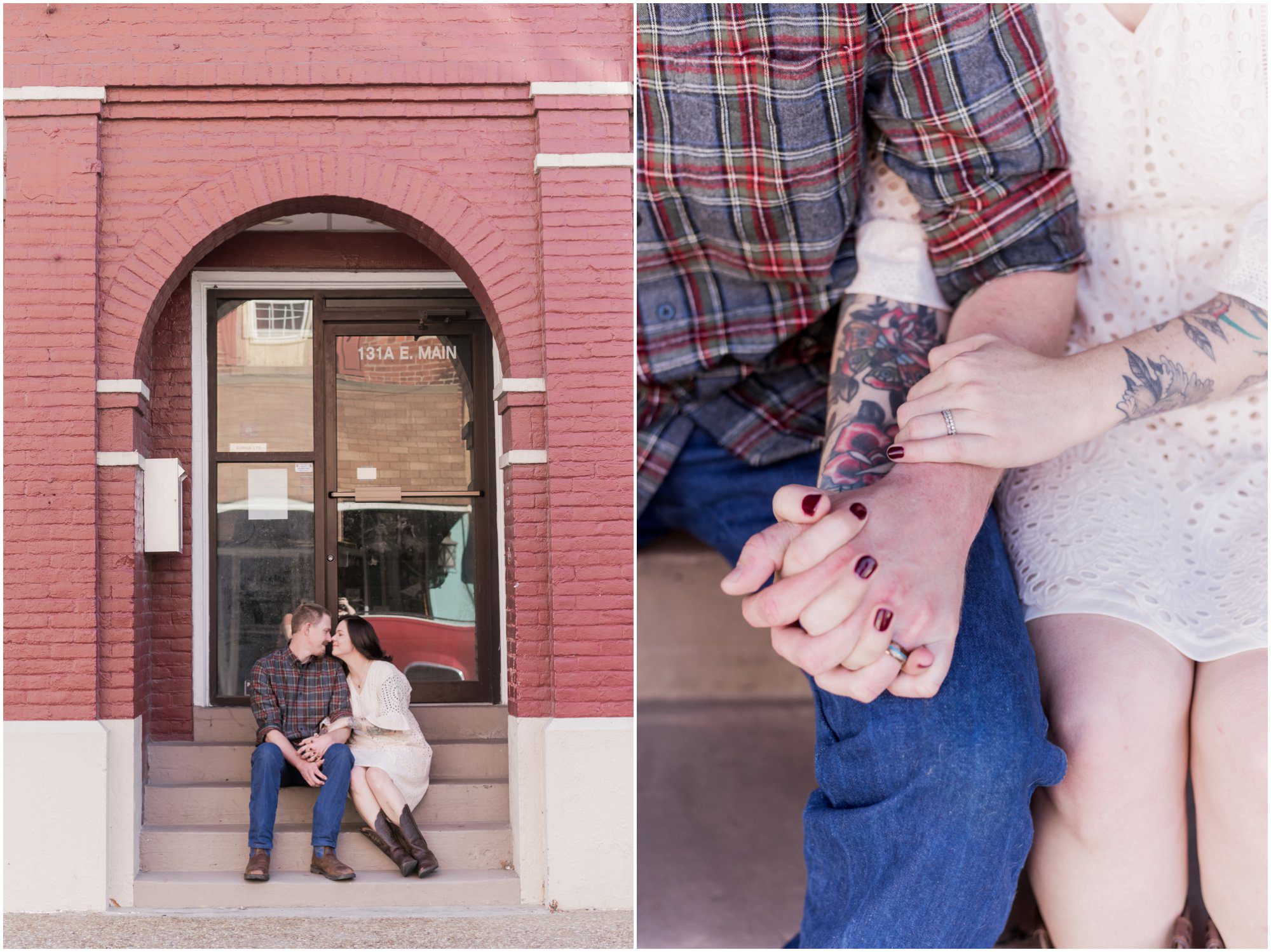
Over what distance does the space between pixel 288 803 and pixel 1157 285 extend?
1.80 m

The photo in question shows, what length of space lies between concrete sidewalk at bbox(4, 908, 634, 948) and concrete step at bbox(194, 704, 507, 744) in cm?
32

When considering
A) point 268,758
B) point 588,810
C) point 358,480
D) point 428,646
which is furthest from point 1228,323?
point 268,758

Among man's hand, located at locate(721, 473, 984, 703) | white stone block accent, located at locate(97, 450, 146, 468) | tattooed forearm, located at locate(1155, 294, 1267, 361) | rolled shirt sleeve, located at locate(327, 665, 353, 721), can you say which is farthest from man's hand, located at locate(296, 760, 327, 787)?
tattooed forearm, located at locate(1155, 294, 1267, 361)

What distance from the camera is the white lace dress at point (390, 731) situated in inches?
65.5

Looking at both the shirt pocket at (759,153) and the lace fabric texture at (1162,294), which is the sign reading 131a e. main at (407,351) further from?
the lace fabric texture at (1162,294)

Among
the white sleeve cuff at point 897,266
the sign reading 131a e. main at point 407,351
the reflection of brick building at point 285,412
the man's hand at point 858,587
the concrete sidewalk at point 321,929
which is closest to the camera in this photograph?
the man's hand at point 858,587

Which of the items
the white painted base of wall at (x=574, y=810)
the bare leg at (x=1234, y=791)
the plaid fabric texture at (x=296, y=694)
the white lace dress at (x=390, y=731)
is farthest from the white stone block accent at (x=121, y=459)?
the bare leg at (x=1234, y=791)

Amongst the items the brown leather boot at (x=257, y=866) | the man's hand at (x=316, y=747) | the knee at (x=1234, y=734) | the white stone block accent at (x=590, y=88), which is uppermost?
the white stone block accent at (x=590, y=88)

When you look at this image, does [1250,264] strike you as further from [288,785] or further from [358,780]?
[288,785]

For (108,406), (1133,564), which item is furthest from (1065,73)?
(108,406)

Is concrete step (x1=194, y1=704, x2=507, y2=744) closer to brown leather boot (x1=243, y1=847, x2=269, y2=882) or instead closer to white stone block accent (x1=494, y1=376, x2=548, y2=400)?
brown leather boot (x1=243, y1=847, x2=269, y2=882)

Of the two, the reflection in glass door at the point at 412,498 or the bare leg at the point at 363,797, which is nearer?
the bare leg at the point at 363,797

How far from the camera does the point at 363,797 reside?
1.64m

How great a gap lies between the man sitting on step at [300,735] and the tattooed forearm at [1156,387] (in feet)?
4.89
